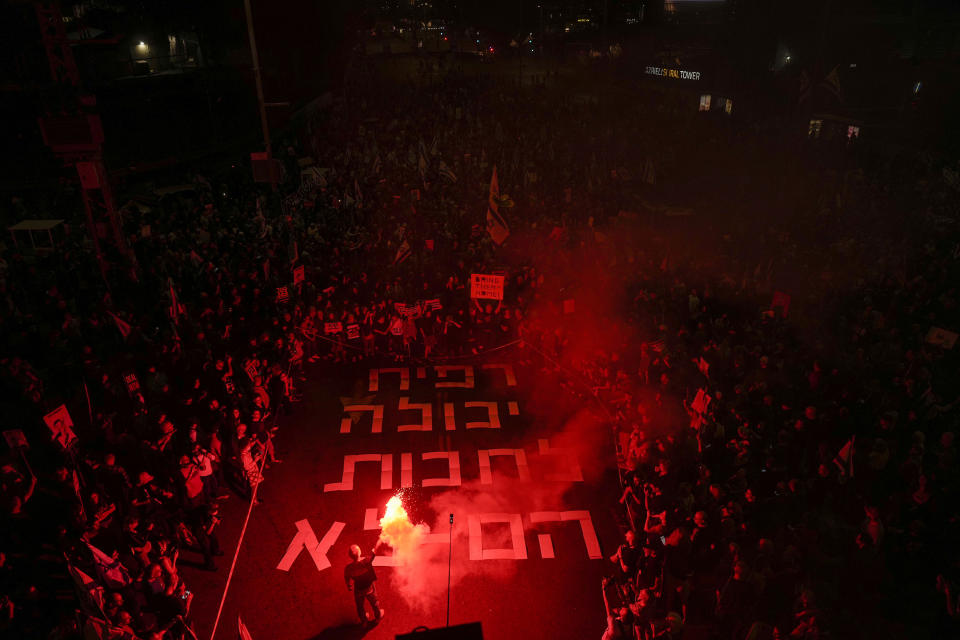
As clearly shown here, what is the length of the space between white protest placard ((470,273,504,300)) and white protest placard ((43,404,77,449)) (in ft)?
24.8

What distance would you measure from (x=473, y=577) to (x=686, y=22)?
148ft

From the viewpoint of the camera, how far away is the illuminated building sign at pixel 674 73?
3603cm

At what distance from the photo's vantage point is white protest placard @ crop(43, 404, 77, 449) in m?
7.93

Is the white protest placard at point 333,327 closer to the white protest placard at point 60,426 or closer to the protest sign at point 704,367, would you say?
the white protest placard at point 60,426

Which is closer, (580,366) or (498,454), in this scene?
(498,454)

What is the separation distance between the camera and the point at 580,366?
1212 centimetres

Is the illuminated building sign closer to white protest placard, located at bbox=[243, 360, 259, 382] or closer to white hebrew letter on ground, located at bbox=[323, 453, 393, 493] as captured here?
white hebrew letter on ground, located at bbox=[323, 453, 393, 493]

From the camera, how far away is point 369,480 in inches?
393

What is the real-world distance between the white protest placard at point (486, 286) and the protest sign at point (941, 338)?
26.3 feet

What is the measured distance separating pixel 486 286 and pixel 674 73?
32.4 meters

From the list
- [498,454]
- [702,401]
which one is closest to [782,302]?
[702,401]

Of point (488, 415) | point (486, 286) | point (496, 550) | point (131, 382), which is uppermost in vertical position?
point (486, 286)

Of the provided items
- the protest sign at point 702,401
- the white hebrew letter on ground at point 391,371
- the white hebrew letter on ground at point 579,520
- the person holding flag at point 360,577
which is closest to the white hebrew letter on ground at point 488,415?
the white hebrew letter on ground at point 391,371

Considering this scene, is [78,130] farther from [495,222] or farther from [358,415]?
[495,222]
